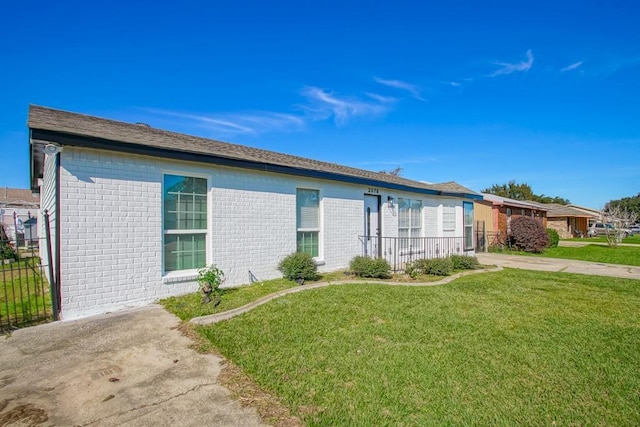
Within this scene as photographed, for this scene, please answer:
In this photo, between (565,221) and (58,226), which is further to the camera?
(565,221)

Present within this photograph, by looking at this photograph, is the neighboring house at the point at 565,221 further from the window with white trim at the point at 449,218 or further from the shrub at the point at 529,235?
the window with white trim at the point at 449,218

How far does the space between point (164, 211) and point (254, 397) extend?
4.45 m

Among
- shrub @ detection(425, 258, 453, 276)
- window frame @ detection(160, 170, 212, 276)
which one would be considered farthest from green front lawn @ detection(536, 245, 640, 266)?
window frame @ detection(160, 170, 212, 276)

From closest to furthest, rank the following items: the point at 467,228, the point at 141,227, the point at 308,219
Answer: the point at 141,227 < the point at 308,219 < the point at 467,228

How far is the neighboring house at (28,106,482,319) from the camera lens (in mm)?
5039

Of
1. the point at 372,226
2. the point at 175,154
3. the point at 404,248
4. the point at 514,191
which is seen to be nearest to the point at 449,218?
the point at 404,248

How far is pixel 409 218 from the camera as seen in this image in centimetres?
1209

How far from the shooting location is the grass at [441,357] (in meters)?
2.72

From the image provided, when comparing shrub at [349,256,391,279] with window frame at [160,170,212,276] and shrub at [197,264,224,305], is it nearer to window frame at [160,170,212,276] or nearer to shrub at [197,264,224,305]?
shrub at [197,264,224,305]

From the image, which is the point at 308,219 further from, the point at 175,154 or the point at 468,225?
the point at 468,225

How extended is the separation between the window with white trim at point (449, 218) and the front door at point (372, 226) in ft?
14.0

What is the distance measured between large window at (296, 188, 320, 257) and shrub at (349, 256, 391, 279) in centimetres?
129

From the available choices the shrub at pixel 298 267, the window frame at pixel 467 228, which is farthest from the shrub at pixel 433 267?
the window frame at pixel 467 228

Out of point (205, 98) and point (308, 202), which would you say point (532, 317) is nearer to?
point (308, 202)
